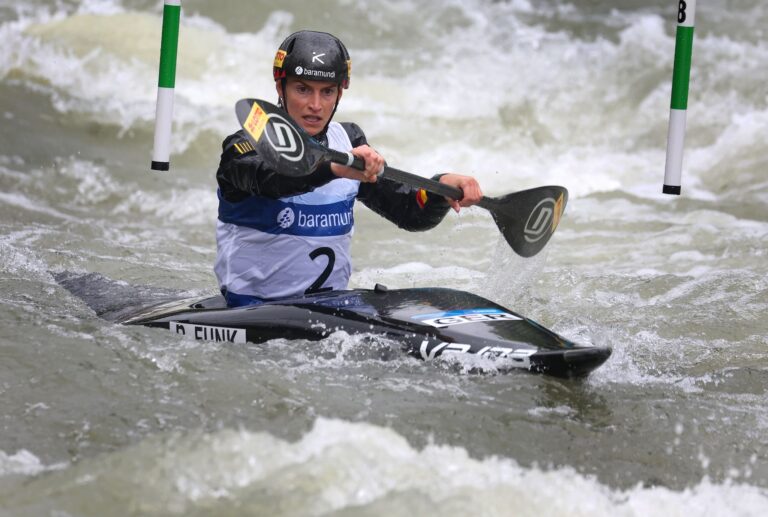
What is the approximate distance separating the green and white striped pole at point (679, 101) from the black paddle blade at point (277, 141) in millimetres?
2044

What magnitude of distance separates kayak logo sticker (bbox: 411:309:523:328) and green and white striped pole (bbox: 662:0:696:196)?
146 centimetres

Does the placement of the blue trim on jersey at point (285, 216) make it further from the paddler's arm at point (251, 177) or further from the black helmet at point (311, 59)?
the black helmet at point (311, 59)

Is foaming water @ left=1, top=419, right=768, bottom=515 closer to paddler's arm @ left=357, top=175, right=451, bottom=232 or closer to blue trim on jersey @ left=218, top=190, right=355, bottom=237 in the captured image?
blue trim on jersey @ left=218, top=190, right=355, bottom=237

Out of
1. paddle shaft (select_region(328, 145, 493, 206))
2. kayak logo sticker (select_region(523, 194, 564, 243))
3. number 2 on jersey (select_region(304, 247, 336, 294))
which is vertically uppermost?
paddle shaft (select_region(328, 145, 493, 206))

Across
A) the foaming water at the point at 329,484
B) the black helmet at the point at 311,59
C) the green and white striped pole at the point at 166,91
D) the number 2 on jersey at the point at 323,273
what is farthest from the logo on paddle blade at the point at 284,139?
the green and white striped pole at the point at 166,91

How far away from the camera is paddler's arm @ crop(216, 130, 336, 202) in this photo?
3.94 meters

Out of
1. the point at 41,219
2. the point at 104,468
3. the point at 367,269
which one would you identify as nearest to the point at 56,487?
the point at 104,468

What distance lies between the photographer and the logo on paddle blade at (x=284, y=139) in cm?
382

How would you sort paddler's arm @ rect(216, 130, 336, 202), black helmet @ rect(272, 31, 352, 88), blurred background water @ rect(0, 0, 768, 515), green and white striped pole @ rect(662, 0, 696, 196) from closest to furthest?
blurred background water @ rect(0, 0, 768, 515), paddler's arm @ rect(216, 130, 336, 202), black helmet @ rect(272, 31, 352, 88), green and white striped pole @ rect(662, 0, 696, 196)

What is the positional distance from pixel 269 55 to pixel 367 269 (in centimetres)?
594

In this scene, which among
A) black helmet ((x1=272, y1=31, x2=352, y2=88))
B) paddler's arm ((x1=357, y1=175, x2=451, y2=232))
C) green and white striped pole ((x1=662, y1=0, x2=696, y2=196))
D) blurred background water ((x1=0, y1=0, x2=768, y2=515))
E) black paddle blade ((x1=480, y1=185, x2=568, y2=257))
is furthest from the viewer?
green and white striped pole ((x1=662, y1=0, x2=696, y2=196))

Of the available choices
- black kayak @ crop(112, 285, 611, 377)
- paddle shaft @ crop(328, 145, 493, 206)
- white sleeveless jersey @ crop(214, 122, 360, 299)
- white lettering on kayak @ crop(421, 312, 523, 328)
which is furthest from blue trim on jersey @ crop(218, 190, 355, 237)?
white lettering on kayak @ crop(421, 312, 523, 328)

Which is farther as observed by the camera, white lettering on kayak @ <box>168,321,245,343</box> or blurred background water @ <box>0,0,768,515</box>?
white lettering on kayak @ <box>168,321,245,343</box>

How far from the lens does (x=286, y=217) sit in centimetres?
A: 425
